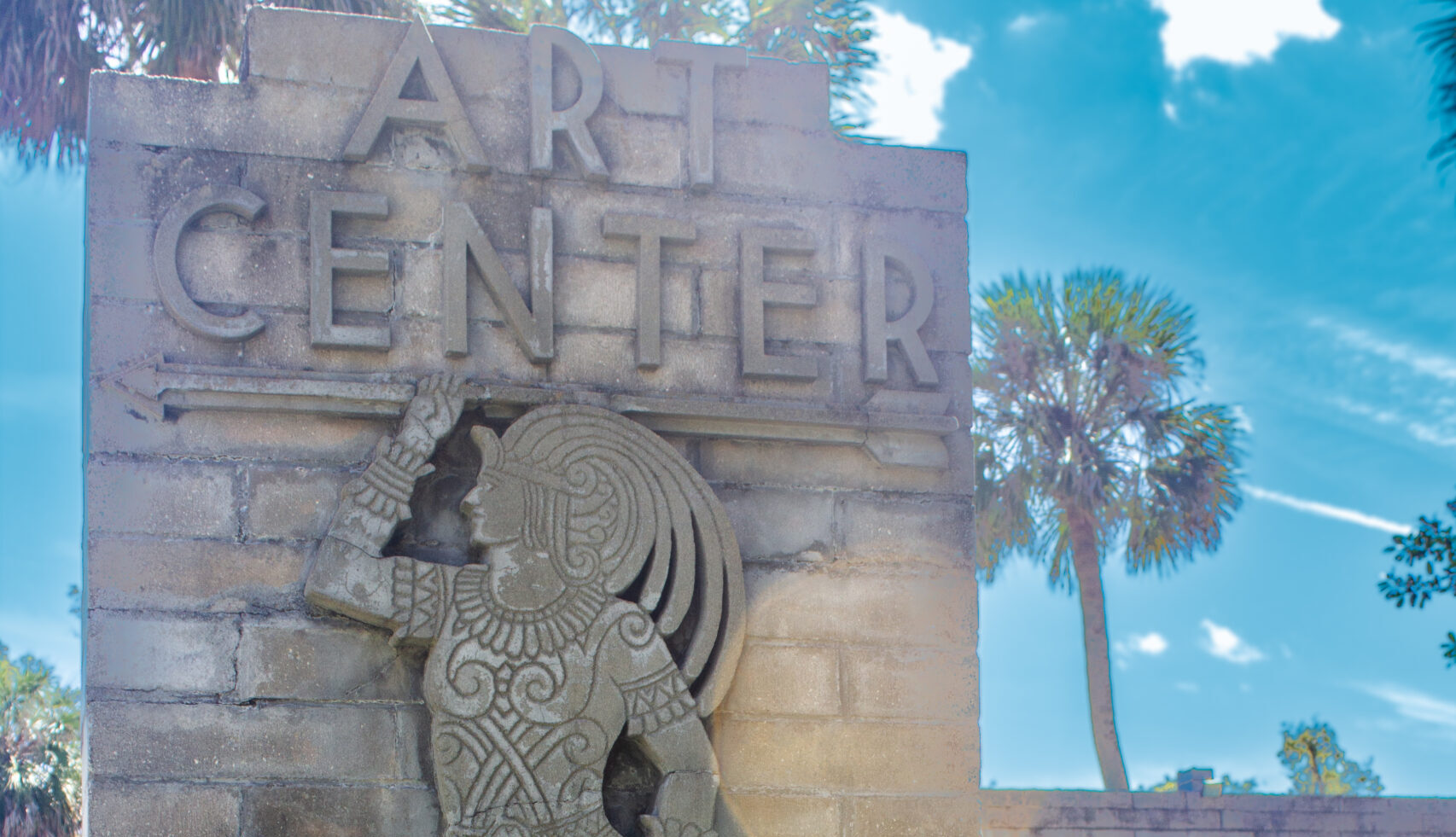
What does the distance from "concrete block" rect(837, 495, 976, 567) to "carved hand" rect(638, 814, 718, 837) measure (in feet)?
4.16

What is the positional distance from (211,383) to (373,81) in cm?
143

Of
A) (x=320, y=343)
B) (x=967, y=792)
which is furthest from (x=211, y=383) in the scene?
(x=967, y=792)

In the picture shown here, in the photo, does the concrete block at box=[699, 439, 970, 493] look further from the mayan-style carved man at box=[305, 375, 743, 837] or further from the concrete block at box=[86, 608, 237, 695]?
the concrete block at box=[86, 608, 237, 695]

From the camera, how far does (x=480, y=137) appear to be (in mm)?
6609

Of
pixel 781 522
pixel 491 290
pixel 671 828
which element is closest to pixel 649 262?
pixel 491 290

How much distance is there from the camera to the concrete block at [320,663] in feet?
19.3

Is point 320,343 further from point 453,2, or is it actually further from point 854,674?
point 453,2

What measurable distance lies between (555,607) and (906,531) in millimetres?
1506

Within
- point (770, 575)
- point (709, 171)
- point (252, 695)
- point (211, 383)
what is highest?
point (709, 171)

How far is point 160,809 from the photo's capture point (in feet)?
18.7

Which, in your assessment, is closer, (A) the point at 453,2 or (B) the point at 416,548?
(B) the point at 416,548

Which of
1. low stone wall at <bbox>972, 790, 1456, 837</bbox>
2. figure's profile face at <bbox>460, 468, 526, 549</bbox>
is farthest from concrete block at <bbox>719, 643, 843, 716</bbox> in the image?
low stone wall at <bbox>972, 790, 1456, 837</bbox>

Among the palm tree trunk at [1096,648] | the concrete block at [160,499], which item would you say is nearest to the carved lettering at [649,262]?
the concrete block at [160,499]

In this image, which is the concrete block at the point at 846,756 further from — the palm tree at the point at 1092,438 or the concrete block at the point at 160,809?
the palm tree at the point at 1092,438
